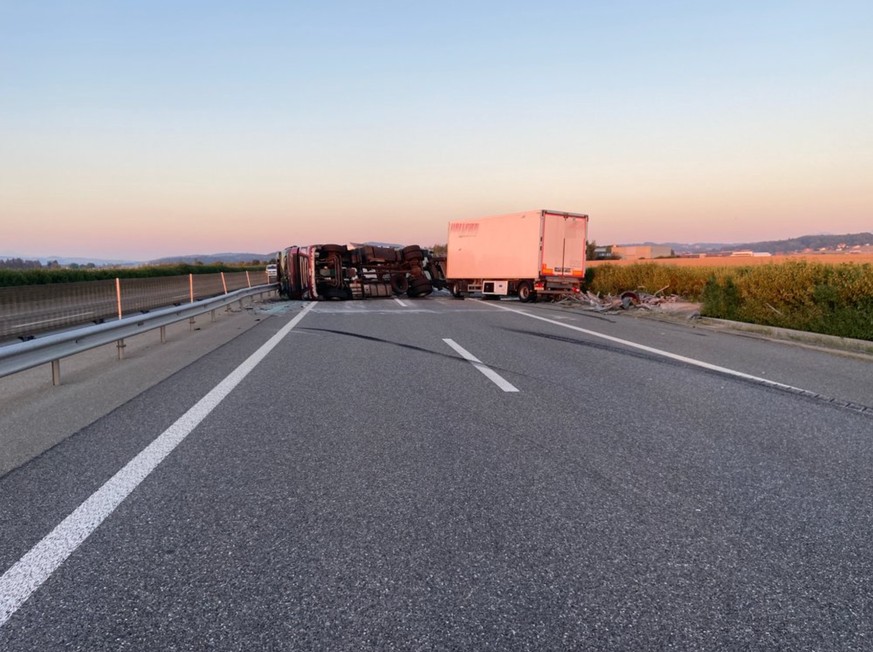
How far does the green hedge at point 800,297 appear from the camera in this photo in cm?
1228

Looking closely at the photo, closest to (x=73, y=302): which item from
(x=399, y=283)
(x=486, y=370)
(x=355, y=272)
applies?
(x=486, y=370)

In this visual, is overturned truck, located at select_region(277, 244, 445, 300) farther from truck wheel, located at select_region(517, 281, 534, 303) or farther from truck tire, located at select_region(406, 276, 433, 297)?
truck wheel, located at select_region(517, 281, 534, 303)

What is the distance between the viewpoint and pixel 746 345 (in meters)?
11.9

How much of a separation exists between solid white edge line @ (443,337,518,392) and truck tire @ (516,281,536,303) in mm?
13864

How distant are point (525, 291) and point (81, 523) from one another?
2292 centimetres

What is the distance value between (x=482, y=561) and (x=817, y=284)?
43.6ft

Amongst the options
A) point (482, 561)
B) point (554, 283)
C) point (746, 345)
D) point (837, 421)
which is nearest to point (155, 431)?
point (482, 561)

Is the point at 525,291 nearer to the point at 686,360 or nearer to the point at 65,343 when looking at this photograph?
the point at 686,360

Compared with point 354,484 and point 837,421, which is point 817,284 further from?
point 354,484

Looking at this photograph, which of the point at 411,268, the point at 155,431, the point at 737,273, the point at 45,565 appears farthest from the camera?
the point at 411,268

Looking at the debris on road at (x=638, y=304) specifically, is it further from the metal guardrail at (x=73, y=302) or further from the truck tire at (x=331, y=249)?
the metal guardrail at (x=73, y=302)

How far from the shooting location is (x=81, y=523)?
3.56m

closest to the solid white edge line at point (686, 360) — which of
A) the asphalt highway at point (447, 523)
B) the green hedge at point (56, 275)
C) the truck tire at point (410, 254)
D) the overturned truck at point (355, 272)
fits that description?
the asphalt highway at point (447, 523)

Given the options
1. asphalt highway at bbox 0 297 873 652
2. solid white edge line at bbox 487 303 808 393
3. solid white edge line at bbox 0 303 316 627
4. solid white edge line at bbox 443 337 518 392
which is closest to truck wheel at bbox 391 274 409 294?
solid white edge line at bbox 487 303 808 393
